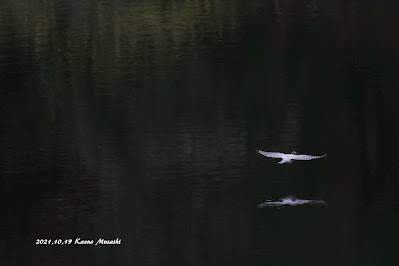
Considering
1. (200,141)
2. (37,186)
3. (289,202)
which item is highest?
(200,141)

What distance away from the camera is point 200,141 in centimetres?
1253

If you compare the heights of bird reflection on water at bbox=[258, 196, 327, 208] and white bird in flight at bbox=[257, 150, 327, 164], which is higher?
white bird in flight at bbox=[257, 150, 327, 164]

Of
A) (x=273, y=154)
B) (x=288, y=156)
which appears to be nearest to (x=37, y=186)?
(x=273, y=154)

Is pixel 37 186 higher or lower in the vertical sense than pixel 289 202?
higher

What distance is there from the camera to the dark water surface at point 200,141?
33.0ft

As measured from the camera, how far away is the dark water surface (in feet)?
33.0

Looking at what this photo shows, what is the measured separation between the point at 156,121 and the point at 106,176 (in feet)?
6.36

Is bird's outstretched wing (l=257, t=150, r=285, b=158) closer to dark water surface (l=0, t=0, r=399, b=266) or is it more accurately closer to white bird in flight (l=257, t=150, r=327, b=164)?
white bird in flight (l=257, t=150, r=327, b=164)

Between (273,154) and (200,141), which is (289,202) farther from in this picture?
(200,141)

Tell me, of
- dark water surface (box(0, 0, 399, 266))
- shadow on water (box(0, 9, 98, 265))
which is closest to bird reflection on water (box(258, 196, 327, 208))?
dark water surface (box(0, 0, 399, 266))

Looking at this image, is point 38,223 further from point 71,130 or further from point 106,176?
point 71,130

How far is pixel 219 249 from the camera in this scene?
9.98m

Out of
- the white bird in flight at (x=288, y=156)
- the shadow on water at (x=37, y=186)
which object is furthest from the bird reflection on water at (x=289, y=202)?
the shadow on water at (x=37, y=186)

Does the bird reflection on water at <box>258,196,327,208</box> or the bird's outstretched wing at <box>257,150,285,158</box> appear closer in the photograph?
the bird reflection on water at <box>258,196,327,208</box>
